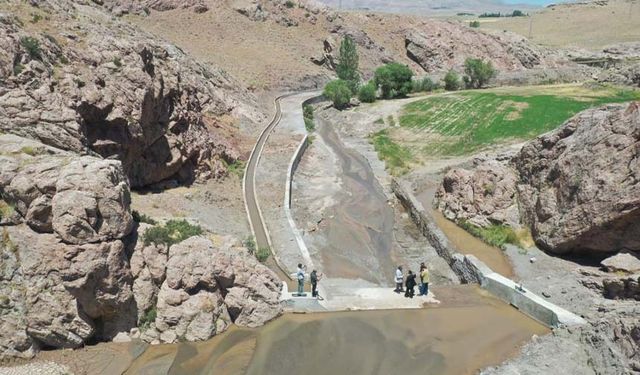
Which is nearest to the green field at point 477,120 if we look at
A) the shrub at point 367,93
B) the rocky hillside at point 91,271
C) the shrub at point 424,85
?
the shrub at point 367,93

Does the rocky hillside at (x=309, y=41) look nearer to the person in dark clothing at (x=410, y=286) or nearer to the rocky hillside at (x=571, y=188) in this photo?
the rocky hillside at (x=571, y=188)

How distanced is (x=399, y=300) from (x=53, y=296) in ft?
41.2

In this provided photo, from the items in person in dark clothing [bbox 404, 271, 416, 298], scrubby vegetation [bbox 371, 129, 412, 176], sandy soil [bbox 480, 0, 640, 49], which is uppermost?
sandy soil [bbox 480, 0, 640, 49]

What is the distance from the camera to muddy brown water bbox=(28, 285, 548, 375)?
15.5m

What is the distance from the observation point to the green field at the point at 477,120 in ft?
154

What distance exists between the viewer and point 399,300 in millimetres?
19578

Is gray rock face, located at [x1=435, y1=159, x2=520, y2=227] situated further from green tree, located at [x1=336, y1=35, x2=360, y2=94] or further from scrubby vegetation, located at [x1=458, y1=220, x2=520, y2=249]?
green tree, located at [x1=336, y1=35, x2=360, y2=94]

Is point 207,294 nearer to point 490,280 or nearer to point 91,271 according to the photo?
point 91,271

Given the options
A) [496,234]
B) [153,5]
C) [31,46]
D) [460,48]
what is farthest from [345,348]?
[460,48]

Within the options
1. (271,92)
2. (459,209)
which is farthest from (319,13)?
(459,209)

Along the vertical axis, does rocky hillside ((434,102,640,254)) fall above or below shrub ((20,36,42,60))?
below

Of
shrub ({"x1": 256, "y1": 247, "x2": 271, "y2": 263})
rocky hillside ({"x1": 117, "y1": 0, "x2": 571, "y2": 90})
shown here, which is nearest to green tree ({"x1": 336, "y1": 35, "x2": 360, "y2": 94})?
rocky hillside ({"x1": 117, "y1": 0, "x2": 571, "y2": 90})

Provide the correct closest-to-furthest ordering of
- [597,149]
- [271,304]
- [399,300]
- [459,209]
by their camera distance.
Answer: [271,304] → [399,300] → [597,149] → [459,209]

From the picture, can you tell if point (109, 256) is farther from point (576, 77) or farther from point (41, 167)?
point (576, 77)
